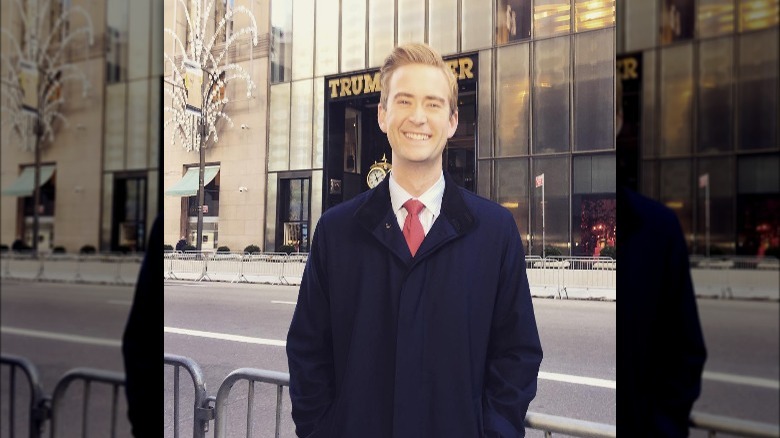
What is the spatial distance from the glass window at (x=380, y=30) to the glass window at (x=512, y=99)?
463 mm

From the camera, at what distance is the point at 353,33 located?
256 centimetres

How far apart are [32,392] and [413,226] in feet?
6.06

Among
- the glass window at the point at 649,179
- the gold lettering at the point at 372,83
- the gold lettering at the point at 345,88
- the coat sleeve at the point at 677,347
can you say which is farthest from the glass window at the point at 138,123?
the coat sleeve at the point at 677,347

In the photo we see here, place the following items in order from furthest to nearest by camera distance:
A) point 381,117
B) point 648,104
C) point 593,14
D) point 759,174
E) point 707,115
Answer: point 381,117
point 593,14
point 648,104
point 707,115
point 759,174

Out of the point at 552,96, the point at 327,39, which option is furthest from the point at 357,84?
the point at 552,96

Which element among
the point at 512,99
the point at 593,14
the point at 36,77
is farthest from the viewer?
the point at 36,77

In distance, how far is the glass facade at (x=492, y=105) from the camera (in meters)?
2.23

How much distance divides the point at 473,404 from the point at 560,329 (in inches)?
17.3

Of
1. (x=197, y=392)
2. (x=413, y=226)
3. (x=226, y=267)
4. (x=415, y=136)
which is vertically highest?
(x=415, y=136)

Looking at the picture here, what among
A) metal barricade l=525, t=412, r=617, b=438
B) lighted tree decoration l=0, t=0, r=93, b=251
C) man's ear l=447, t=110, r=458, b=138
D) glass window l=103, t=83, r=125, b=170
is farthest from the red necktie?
lighted tree decoration l=0, t=0, r=93, b=251

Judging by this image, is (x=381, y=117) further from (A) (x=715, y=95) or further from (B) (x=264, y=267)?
(A) (x=715, y=95)

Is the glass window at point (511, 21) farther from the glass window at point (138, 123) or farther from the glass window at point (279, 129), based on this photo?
the glass window at point (138, 123)

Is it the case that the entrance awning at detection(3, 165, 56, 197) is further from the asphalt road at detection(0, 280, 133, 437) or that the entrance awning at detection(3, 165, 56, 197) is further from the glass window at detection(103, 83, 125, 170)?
the asphalt road at detection(0, 280, 133, 437)

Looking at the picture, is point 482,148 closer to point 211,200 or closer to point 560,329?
point 560,329
